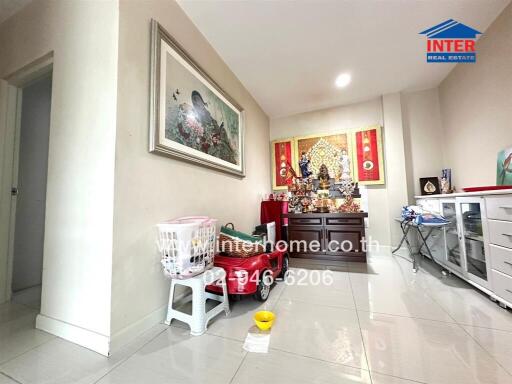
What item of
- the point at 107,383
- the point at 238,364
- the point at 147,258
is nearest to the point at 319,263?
the point at 238,364

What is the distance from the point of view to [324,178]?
120 inches

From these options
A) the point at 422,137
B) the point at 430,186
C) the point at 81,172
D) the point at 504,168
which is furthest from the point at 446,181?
the point at 81,172

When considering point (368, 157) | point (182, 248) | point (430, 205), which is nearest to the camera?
point (182, 248)

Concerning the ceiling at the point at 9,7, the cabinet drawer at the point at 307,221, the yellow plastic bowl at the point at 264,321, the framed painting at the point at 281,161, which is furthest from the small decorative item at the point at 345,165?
the ceiling at the point at 9,7

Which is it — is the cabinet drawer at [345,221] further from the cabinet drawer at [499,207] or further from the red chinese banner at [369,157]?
the cabinet drawer at [499,207]

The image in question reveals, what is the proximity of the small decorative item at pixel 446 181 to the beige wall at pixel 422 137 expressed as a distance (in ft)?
0.59

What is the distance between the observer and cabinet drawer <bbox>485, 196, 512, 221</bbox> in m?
1.28

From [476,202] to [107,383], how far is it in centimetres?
265

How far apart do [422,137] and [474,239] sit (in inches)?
77.4

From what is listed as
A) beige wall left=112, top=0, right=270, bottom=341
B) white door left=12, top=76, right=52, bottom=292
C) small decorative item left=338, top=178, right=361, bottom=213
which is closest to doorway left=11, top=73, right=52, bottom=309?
white door left=12, top=76, right=52, bottom=292

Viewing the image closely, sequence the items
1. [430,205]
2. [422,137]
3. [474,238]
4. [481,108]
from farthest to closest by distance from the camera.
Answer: [422,137] → [430,205] → [481,108] → [474,238]

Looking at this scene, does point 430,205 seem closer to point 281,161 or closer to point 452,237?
point 452,237

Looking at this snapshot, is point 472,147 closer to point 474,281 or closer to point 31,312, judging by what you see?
point 474,281

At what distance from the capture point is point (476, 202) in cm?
157
